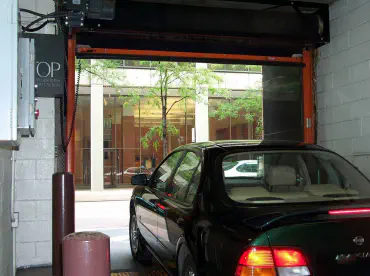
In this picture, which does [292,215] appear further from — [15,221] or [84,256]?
[15,221]

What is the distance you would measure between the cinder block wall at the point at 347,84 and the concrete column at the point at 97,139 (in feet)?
50.3

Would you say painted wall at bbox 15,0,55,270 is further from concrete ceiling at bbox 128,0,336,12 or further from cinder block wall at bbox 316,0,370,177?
cinder block wall at bbox 316,0,370,177

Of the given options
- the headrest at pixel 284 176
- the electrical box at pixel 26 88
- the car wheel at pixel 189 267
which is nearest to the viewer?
the electrical box at pixel 26 88

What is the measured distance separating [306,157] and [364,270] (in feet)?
4.85

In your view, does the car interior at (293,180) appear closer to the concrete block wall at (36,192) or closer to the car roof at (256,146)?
the car roof at (256,146)

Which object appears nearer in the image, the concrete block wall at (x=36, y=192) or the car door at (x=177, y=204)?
the car door at (x=177, y=204)

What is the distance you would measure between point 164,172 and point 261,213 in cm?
237

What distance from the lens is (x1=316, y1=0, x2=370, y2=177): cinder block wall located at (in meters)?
5.88

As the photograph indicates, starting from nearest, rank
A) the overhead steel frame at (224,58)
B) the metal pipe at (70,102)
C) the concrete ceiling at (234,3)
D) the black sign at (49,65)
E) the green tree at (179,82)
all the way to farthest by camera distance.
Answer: the black sign at (49,65) → the metal pipe at (70,102) → the overhead steel frame at (224,58) → the concrete ceiling at (234,3) → the green tree at (179,82)

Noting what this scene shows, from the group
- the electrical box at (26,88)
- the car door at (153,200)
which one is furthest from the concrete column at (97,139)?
the electrical box at (26,88)

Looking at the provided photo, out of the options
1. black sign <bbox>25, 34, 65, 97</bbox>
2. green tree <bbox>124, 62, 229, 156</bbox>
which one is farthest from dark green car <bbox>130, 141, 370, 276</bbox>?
green tree <bbox>124, 62, 229, 156</bbox>

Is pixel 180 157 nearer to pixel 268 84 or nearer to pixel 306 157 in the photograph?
pixel 306 157

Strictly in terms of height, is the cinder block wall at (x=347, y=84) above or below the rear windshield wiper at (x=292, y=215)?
above

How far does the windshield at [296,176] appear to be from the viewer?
3539 mm
